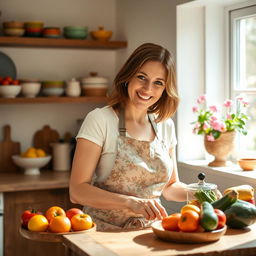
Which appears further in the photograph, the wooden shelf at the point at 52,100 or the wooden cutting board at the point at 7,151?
the wooden cutting board at the point at 7,151

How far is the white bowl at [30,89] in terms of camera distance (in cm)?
434

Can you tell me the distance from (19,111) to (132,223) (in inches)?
84.1

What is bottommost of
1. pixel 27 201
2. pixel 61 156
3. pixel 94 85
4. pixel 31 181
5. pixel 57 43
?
pixel 27 201

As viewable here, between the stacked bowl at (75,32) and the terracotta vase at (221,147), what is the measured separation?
1467mm

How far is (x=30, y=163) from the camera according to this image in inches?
170

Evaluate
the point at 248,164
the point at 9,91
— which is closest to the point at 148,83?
the point at 248,164

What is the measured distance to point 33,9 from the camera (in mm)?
4547

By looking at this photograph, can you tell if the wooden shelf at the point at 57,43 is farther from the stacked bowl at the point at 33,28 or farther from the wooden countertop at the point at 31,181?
the wooden countertop at the point at 31,181

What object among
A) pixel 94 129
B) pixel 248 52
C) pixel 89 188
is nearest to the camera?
pixel 89 188

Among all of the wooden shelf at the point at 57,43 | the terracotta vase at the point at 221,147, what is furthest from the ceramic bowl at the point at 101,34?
the terracotta vase at the point at 221,147

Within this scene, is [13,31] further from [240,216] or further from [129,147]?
[240,216]

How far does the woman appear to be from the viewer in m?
2.63

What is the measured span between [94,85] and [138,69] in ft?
6.16

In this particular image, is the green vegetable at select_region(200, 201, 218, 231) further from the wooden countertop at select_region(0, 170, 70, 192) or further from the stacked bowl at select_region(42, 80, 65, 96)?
the stacked bowl at select_region(42, 80, 65, 96)
